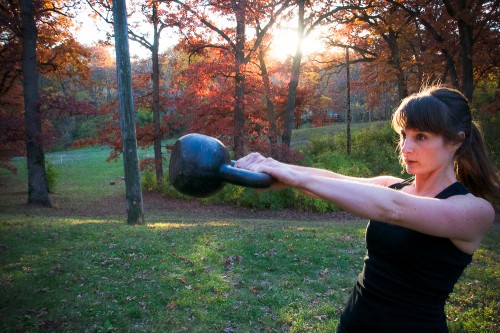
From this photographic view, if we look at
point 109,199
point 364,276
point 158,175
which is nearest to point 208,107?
point 158,175

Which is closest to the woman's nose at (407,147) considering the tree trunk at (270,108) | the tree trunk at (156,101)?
the tree trunk at (270,108)

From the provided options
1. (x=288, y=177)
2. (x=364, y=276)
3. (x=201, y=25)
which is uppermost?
(x=201, y=25)

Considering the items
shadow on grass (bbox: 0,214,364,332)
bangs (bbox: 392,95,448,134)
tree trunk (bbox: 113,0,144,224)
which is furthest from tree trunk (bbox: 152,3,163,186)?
bangs (bbox: 392,95,448,134)

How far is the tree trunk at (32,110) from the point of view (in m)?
16.4

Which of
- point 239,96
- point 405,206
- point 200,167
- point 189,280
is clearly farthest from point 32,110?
point 405,206

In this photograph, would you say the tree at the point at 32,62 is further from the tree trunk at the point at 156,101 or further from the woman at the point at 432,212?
the woman at the point at 432,212

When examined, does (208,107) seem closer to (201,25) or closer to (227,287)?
(201,25)

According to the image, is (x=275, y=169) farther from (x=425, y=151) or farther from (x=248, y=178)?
(x=425, y=151)

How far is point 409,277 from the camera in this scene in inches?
72.5

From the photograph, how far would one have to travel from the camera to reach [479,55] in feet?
60.7

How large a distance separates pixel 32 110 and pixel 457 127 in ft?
59.7

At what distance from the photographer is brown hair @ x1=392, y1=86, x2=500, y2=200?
70.2 inches

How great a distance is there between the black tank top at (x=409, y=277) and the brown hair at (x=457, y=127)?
186 mm

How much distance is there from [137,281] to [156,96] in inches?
688
